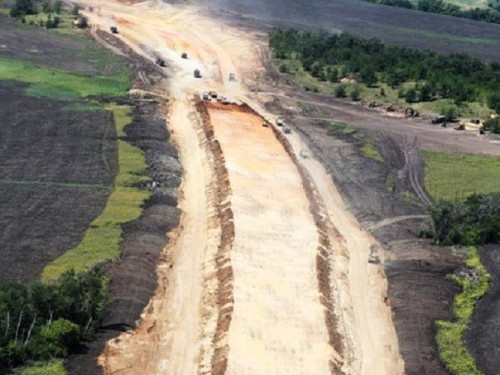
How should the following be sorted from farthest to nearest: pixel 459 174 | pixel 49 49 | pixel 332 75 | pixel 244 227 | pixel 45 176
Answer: pixel 49 49 < pixel 332 75 < pixel 459 174 < pixel 45 176 < pixel 244 227

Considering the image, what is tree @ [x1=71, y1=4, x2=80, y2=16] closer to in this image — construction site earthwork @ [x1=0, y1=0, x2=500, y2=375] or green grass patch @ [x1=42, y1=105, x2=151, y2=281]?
construction site earthwork @ [x1=0, y1=0, x2=500, y2=375]

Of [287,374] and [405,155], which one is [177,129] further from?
[287,374]

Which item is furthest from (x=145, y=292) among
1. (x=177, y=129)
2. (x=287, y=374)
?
(x=177, y=129)

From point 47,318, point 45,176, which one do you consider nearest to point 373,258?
point 47,318

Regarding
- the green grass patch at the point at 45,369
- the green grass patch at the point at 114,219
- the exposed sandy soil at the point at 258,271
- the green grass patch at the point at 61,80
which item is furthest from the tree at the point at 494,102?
the green grass patch at the point at 45,369

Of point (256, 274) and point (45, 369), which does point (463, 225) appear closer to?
point (256, 274)
